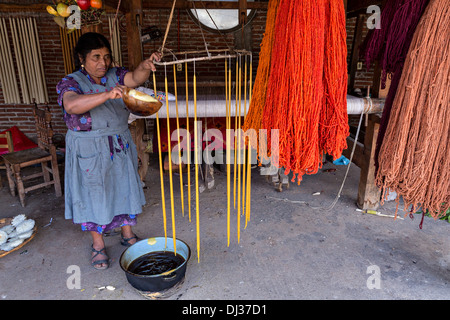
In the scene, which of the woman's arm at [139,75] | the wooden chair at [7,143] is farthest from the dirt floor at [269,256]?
the woman's arm at [139,75]

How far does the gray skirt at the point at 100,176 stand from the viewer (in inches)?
80.0

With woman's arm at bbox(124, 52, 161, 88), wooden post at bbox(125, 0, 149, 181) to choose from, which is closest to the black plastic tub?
woman's arm at bbox(124, 52, 161, 88)

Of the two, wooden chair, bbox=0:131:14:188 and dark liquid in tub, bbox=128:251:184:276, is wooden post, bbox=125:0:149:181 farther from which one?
dark liquid in tub, bbox=128:251:184:276

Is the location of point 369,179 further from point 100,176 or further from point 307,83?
point 100,176

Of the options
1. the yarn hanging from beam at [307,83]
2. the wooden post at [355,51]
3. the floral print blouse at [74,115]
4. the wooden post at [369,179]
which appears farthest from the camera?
the wooden post at [355,51]

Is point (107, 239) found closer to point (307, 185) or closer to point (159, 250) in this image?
point (159, 250)

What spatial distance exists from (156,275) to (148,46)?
403cm

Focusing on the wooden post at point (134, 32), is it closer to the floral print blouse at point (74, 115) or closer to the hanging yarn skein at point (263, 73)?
the floral print blouse at point (74, 115)

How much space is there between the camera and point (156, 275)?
182 cm

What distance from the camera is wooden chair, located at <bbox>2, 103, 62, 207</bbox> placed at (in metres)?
3.24

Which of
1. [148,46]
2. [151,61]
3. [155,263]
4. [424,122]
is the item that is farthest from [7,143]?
[424,122]

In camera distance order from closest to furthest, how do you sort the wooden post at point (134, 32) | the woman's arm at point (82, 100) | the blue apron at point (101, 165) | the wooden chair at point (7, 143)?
the woman's arm at point (82, 100) → the blue apron at point (101, 165) → the wooden post at point (134, 32) → the wooden chair at point (7, 143)

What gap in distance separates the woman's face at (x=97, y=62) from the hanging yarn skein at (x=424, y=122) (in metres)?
1.76
